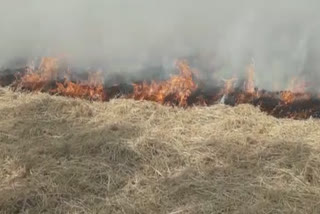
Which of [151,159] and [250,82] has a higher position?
[250,82]

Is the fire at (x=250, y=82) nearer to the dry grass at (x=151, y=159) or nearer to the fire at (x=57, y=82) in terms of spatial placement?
the dry grass at (x=151, y=159)

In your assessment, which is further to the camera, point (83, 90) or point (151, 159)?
point (83, 90)

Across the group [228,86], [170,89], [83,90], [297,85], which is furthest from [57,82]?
[297,85]

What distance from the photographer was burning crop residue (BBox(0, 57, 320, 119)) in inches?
231

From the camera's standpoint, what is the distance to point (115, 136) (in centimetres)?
452

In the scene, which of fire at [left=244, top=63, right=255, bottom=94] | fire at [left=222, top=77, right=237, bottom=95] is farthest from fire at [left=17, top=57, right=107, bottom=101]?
fire at [left=244, top=63, right=255, bottom=94]

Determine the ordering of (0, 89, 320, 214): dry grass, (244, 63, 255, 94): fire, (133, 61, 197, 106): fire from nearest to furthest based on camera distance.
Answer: (0, 89, 320, 214): dry grass, (133, 61, 197, 106): fire, (244, 63, 255, 94): fire

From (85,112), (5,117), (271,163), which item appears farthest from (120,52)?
(271,163)

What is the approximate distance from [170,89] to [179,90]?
0.11 m

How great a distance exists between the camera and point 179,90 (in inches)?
233

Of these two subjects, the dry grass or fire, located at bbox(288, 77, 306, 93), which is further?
fire, located at bbox(288, 77, 306, 93)

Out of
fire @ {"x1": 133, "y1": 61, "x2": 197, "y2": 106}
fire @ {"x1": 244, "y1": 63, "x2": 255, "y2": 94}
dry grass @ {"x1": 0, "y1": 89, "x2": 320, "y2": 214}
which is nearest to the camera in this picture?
dry grass @ {"x1": 0, "y1": 89, "x2": 320, "y2": 214}

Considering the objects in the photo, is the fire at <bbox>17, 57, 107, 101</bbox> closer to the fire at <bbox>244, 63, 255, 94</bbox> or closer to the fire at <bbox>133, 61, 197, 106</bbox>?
the fire at <bbox>133, 61, 197, 106</bbox>

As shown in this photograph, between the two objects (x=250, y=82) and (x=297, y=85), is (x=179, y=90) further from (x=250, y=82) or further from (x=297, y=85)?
(x=297, y=85)
